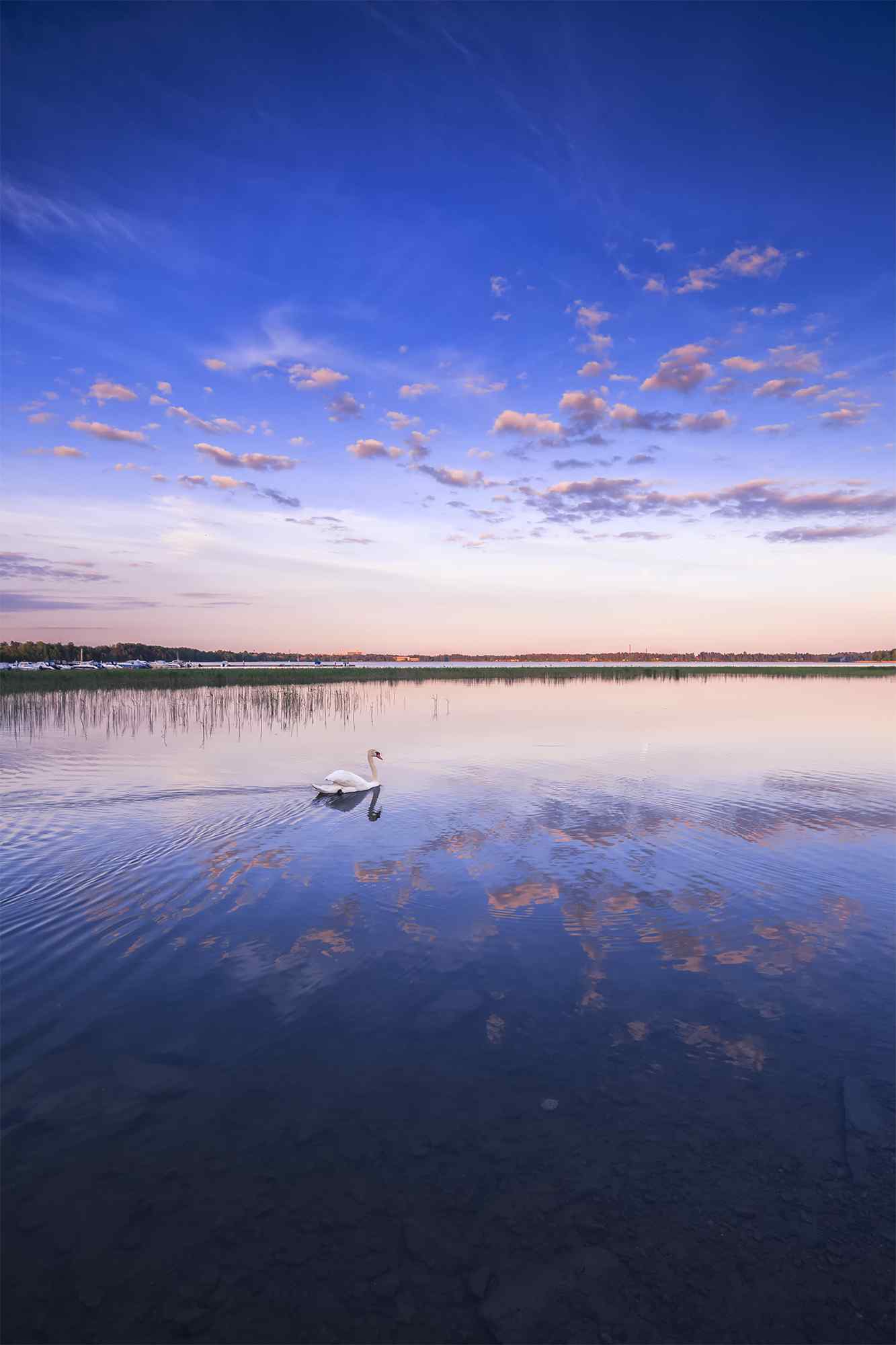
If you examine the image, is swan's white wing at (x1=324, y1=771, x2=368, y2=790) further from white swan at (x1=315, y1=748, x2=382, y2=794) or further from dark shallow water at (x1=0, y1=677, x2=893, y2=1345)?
dark shallow water at (x1=0, y1=677, x2=893, y2=1345)

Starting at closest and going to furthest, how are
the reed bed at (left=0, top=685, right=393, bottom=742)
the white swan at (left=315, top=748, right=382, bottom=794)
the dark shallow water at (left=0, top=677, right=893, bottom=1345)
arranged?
the dark shallow water at (left=0, top=677, right=893, bottom=1345) < the white swan at (left=315, top=748, right=382, bottom=794) < the reed bed at (left=0, top=685, right=393, bottom=742)

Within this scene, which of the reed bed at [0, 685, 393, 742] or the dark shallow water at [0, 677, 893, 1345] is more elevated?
the reed bed at [0, 685, 393, 742]

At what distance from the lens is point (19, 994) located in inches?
308

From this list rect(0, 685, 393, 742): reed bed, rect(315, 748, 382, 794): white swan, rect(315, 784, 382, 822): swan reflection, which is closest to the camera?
rect(315, 784, 382, 822): swan reflection

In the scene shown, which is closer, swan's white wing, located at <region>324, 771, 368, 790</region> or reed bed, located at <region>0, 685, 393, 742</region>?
swan's white wing, located at <region>324, 771, 368, 790</region>

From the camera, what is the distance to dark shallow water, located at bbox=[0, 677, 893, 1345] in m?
4.36

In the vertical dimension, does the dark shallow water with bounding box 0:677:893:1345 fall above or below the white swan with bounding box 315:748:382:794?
below

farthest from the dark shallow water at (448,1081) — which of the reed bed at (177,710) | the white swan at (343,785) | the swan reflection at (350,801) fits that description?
the reed bed at (177,710)

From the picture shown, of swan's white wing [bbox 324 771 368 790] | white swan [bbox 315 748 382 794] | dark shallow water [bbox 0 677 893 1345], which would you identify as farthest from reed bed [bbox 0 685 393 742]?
dark shallow water [bbox 0 677 893 1345]

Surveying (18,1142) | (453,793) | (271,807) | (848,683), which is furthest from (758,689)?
(18,1142)

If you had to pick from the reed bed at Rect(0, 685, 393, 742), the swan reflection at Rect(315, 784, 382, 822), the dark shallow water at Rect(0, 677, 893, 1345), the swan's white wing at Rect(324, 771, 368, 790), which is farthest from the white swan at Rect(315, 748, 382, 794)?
the reed bed at Rect(0, 685, 393, 742)

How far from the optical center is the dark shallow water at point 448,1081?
14.3 feet

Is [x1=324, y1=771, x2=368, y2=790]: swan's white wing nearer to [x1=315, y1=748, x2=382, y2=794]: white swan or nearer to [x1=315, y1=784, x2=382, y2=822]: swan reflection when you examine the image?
[x1=315, y1=748, x2=382, y2=794]: white swan

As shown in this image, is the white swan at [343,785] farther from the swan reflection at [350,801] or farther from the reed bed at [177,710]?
the reed bed at [177,710]
